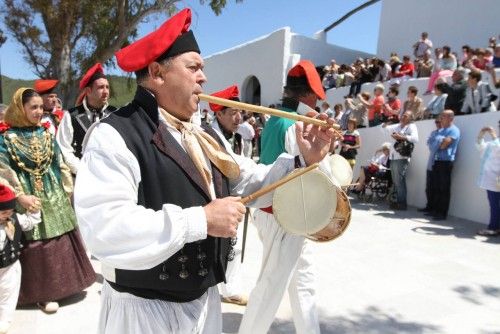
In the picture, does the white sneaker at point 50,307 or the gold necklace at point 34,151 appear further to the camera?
the white sneaker at point 50,307

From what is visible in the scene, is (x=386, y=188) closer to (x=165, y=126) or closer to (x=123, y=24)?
(x=165, y=126)

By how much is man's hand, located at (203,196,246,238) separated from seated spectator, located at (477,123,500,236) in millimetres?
5957

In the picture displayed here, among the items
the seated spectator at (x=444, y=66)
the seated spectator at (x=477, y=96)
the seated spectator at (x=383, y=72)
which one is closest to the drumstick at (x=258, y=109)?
the seated spectator at (x=477, y=96)

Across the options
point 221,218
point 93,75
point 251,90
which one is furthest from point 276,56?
point 221,218

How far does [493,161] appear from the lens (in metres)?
6.09

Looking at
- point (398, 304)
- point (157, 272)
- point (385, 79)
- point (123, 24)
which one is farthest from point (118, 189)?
point (123, 24)

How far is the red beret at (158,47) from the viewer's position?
1.48 meters

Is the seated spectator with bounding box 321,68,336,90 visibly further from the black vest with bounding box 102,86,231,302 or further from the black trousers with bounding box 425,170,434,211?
the black vest with bounding box 102,86,231,302

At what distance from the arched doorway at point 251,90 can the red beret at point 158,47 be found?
2009cm

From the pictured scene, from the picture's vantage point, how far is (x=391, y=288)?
414 cm

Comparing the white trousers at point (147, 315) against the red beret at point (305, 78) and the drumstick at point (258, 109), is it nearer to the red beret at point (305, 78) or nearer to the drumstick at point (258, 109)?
the drumstick at point (258, 109)

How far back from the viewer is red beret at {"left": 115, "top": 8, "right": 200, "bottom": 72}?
1481 millimetres

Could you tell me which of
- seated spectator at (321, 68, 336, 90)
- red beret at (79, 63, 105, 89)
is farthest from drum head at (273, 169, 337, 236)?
seated spectator at (321, 68, 336, 90)

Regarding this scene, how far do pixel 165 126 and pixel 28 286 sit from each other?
2654mm
